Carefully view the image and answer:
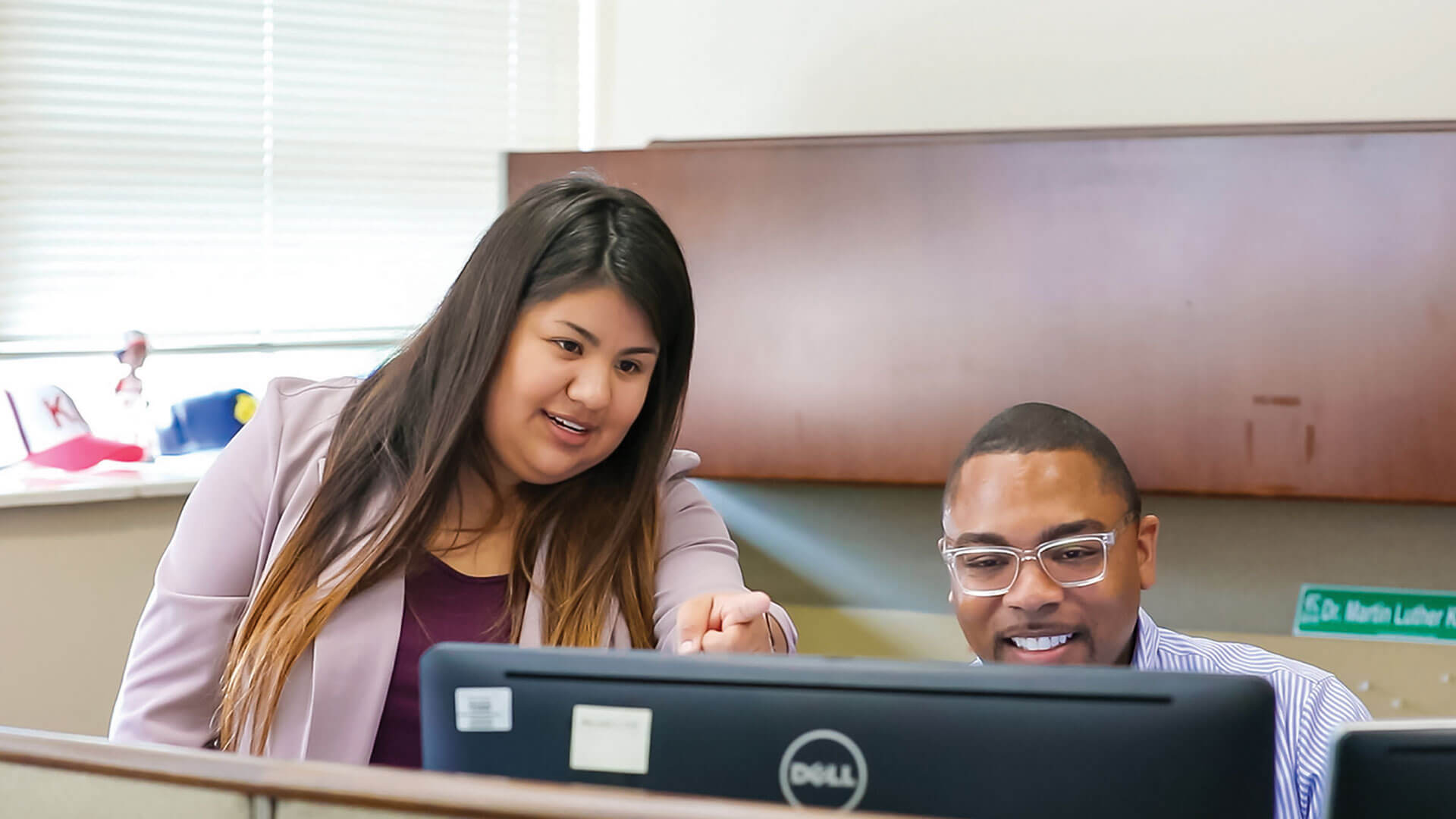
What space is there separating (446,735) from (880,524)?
1792 mm

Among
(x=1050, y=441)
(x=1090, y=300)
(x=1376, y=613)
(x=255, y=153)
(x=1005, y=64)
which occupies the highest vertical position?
(x=1005, y=64)

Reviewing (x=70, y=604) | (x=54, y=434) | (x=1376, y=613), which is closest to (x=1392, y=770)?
(x=1376, y=613)

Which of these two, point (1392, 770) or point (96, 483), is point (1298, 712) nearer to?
point (1392, 770)

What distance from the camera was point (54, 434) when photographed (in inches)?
87.9

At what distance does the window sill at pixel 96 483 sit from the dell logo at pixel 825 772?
5.67 feet

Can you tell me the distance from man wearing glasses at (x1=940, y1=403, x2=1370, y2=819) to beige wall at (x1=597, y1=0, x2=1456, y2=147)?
1.31 meters

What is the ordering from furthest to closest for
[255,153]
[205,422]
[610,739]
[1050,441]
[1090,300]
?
[255,153]
[205,422]
[1090,300]
[1050,441]
[610,739]

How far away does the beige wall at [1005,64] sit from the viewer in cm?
231

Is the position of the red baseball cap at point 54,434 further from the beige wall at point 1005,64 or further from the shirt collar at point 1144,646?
the shirt collar at point 1144,646

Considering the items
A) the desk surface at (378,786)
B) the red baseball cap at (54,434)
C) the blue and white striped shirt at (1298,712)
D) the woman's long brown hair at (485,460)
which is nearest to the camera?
the desk surface at (378,786)

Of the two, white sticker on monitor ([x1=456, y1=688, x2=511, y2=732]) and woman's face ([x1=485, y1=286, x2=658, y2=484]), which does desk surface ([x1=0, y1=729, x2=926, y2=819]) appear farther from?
woman's face ([x1=485, y1=286, x2=658, y2=484])

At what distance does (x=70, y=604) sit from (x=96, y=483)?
199 mm

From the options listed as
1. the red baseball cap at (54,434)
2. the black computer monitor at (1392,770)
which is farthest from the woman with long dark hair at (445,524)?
the red baseball cap at (54,434)

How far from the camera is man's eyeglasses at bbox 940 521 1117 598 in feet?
4.13
